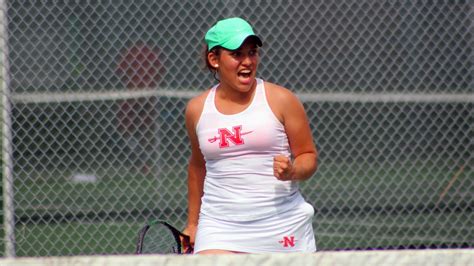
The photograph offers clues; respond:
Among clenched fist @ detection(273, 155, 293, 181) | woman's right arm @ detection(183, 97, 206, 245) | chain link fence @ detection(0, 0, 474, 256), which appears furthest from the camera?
chain link fence @ detection(0, 0, 474, 256)

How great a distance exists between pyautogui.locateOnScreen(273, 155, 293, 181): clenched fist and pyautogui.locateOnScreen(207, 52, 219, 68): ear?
1.74 ft

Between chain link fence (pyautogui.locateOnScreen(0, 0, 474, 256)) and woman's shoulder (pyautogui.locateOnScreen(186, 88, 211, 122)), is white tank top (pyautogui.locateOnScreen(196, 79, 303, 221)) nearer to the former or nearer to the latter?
woman's shoulder (pyautogui.locateOnScreen(186, 88, 211, 122))

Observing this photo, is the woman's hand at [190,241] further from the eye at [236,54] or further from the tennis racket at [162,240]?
the eye at [236,54]

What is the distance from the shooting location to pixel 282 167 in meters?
3.63

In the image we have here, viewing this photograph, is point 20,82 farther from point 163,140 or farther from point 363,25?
point 363,25

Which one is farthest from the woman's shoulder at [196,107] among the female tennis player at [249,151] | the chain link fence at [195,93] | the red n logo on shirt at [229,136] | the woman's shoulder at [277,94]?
the chain link fence at [195,93]

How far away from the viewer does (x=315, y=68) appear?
280 inches

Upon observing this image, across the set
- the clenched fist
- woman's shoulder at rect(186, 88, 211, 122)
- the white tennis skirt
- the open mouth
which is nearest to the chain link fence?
woman's shoulder at rect(186, 88, 211, 122)

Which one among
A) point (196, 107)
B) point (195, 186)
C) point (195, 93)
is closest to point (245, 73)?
point (196, 107)

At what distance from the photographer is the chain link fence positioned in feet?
22.4

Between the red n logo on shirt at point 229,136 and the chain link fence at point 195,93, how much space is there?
120 inches

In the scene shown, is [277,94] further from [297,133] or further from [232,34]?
[232,34]

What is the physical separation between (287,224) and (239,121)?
17.6 inches

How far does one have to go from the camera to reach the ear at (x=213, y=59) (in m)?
4.01
